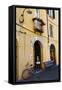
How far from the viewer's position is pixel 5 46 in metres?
1.59

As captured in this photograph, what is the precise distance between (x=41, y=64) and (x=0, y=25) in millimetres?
307

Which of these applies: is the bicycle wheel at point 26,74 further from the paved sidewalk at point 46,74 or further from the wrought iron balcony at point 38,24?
the wrought iron balcony at point 38,24

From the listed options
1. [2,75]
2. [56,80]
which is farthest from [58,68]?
[2,75]

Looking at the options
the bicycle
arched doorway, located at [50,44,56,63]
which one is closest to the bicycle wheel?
the bicycle

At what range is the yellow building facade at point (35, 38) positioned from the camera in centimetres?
155

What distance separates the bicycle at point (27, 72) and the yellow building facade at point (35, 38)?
17mm

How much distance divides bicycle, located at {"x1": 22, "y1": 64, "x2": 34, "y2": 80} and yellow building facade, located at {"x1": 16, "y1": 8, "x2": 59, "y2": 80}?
0.05 ft

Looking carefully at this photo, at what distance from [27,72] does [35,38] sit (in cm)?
19

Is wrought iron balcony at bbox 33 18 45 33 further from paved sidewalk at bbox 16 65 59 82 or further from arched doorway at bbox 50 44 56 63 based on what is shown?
paved sidewalk at bbox 16 65 59 82

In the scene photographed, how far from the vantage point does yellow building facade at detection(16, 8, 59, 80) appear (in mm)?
1548

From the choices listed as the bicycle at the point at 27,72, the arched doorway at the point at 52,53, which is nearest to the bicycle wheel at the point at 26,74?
the bicycle at the point at 27,72

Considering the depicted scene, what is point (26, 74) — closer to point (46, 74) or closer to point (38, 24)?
point (46, 74)

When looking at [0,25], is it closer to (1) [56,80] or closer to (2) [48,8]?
(2) [48,8]

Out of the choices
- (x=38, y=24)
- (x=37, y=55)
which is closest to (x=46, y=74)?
(x=37, y=55)
